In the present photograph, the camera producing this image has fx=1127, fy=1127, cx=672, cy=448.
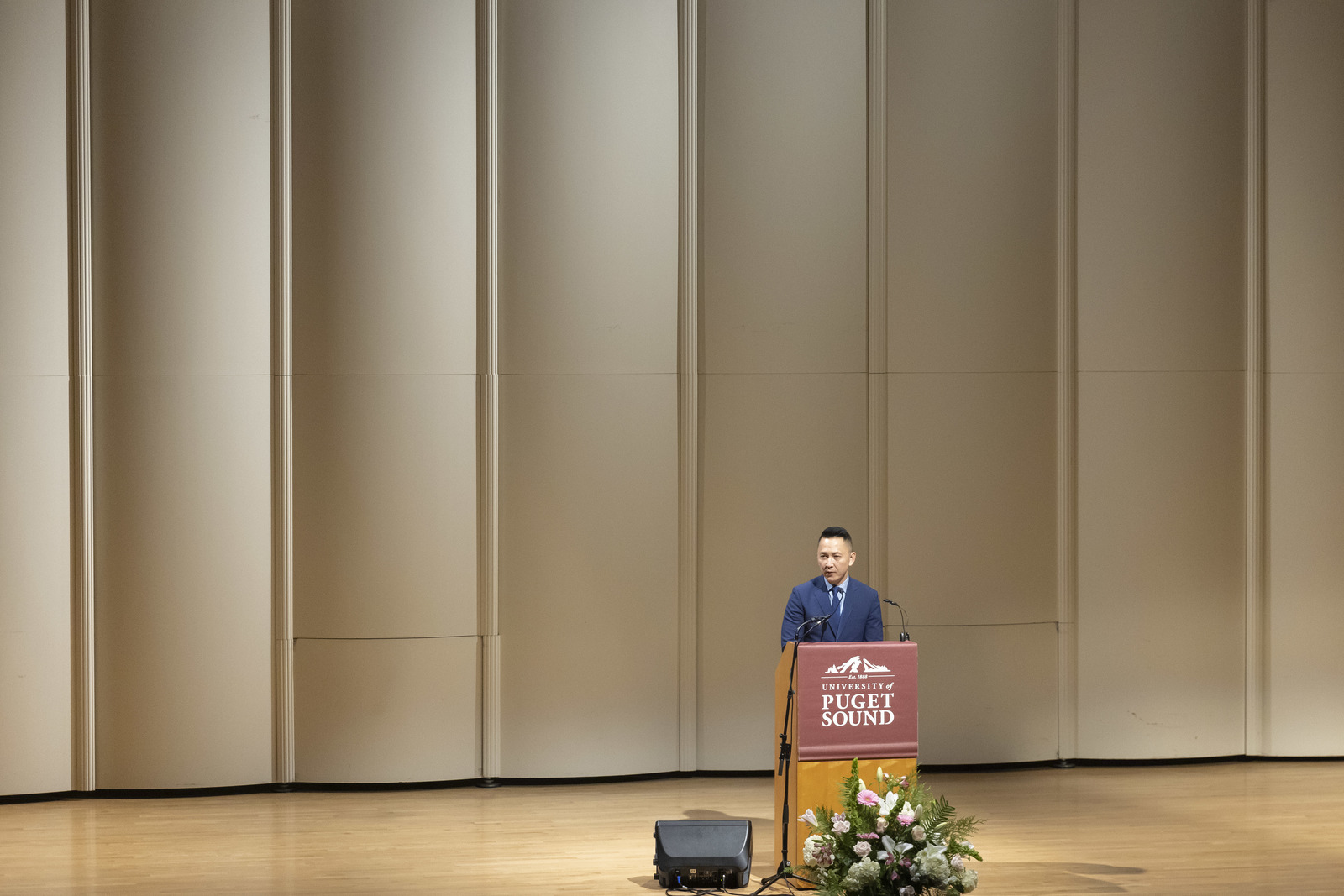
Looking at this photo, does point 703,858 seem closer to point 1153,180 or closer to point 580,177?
point 580,177

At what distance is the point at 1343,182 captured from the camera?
20.3ft

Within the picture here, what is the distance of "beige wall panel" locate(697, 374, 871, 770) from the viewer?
5996mm

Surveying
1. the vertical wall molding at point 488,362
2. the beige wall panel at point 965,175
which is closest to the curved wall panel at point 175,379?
the vertical wall molding at point 488,362

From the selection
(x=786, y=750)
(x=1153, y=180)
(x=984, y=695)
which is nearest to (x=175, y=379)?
(x=786, y=750)

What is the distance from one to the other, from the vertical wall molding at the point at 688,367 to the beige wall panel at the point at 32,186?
3099mm

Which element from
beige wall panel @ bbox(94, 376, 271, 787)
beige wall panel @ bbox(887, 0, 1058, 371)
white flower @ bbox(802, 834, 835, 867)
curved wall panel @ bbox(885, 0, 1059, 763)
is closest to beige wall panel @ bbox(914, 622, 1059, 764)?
curved wall panel @ bbox(885, 0, 1059, 763)

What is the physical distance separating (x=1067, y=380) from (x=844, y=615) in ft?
8.11

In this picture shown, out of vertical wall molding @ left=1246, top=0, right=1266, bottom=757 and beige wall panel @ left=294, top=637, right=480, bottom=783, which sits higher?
vertical wall molding @ left=1246, top=0, right=1266, bottom=757

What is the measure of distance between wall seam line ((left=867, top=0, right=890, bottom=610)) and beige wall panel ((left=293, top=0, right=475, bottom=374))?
2106 mm

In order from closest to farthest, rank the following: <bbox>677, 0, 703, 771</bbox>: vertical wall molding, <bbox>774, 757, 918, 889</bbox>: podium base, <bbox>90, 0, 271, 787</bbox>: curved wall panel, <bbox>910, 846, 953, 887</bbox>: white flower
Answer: <bbox>910, 846, 953, 887</bbox>: white flower
<bbox>774, 757, 918, 889</bbox>: podium base
<bbox>90, 0, 271, 787</bbox>: curved wall panel
<bbox>677, 0, 703, 771</bbox>: vertical wall molding

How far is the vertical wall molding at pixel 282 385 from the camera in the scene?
5.74m

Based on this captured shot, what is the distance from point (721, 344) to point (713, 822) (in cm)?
262

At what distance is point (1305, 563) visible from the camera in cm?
616

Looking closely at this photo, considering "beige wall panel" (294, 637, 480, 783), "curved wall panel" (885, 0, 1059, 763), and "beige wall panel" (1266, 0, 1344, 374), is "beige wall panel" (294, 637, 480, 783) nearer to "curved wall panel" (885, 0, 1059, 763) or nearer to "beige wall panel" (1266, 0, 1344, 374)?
"curved wall panel" (885, 0, 1059, 763)
